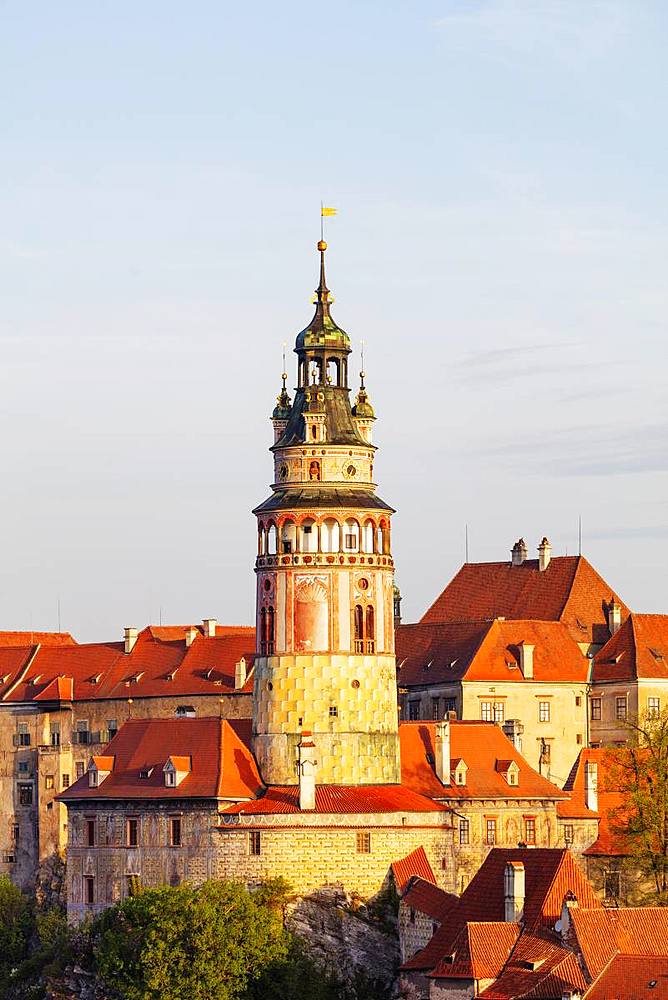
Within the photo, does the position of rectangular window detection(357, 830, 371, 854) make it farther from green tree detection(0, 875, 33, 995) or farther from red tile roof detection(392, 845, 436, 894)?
green tree detection(0, 875, 33, 995)

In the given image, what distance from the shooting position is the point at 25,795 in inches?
5842

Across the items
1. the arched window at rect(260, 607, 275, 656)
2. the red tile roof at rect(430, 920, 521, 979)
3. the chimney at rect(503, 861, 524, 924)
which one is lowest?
the red tile roof at rect(430, 920, 521, 979)

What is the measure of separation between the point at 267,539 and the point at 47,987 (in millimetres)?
19705

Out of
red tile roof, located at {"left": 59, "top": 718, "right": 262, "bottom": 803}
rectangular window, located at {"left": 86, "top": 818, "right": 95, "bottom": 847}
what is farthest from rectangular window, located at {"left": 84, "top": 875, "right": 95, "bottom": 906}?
red tile roof, located at {"left": 59, "top": 718, "right": 262, "bottom": 803}

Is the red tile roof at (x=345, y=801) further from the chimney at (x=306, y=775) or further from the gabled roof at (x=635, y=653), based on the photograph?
the gabled roof at (x=635, y=653)

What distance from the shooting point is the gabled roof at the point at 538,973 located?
96938 millimetres

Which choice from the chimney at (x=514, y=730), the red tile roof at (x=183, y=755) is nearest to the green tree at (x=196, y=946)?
the red tile roof at (x=183, y=755)

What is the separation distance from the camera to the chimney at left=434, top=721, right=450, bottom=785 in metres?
122

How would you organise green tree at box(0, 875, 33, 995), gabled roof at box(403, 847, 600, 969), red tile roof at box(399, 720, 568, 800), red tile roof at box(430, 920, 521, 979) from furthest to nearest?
1. green tree at box(0, 875, 33, 995)
2. red tile roof at box(399, 720, 568, 800)
3. gabled roof at box(403, 847, 600, 969)
4. red tile roof at box(430, 920, 521, 979)

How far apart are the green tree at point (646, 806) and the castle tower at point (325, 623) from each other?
9.98 meters

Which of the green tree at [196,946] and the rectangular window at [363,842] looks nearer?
the green tree at [196,946]

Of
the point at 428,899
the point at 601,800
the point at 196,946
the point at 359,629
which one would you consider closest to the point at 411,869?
the point at 428,899

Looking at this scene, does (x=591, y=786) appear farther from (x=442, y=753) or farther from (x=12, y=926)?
(x=12, y=926)

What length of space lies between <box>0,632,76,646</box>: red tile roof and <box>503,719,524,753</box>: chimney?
37.1 metres
